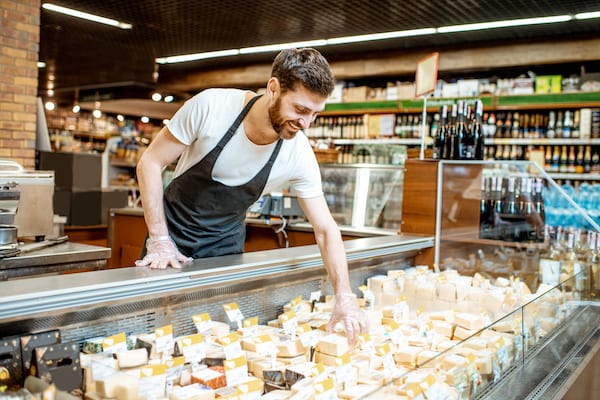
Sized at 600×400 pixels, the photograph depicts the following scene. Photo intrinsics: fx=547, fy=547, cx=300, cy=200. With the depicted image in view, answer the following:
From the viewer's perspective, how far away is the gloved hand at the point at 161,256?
5.17ft

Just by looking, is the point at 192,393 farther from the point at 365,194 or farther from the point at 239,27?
the point at 239,27

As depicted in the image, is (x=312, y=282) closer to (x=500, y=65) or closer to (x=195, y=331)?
(x=195, y=331)

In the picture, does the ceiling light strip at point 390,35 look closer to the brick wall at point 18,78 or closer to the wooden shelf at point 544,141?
the wooden shelf at point 544,141

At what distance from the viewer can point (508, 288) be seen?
2502 millimetres

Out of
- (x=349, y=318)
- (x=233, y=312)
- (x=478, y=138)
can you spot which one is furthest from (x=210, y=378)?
(x=478, y=138)

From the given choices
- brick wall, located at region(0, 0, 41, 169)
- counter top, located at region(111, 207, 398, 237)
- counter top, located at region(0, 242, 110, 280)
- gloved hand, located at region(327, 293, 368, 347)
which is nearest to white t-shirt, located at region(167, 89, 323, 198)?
gloved hand, located at region(327, 293, 368, 347)

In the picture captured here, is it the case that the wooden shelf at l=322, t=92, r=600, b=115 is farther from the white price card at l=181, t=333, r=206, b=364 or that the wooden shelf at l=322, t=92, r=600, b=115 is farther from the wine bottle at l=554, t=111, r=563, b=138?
the white price card at l=181, t=333, r=206, b=364

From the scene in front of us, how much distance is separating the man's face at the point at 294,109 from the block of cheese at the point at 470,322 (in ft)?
2.99

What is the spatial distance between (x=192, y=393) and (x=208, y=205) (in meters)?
0.94

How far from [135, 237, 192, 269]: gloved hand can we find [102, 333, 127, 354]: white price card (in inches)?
10.6

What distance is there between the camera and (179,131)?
1814 mm

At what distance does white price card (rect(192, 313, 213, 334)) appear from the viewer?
154cm

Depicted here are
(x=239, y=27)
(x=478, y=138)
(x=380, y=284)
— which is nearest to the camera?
(x=380, y=284)

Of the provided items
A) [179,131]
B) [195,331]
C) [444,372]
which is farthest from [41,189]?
[444,372]
